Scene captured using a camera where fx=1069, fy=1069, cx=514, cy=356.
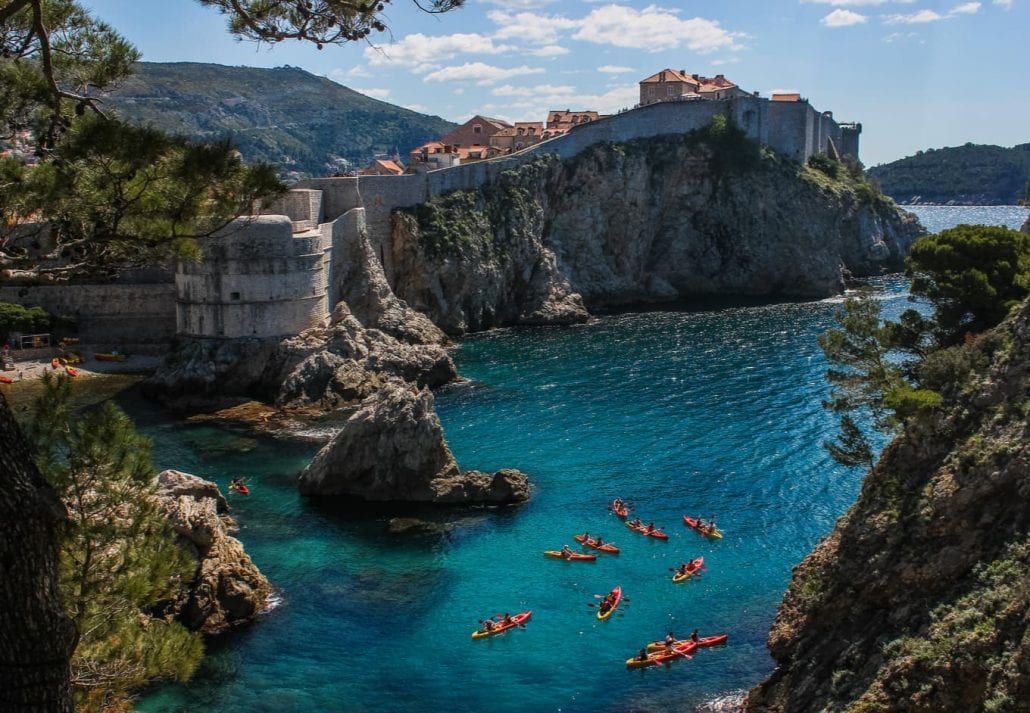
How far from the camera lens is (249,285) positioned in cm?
4675

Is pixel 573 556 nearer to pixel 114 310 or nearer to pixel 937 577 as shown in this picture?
pixel 937 577

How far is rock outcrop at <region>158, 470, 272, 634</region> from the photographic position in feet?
81.0

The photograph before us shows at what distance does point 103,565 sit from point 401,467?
22.1 meters

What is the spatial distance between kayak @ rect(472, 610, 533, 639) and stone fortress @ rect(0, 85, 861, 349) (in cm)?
2051

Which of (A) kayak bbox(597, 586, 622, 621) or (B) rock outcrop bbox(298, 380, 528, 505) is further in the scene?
(B) rock outcrop bbox(298, 380, 528, 505)

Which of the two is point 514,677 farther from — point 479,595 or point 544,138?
point 544,138

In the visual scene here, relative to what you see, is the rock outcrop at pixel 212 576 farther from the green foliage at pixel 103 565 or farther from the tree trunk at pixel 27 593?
the tree trunk at pixel 27 593

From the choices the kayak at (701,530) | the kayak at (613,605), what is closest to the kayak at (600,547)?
the kayak at (613,605)

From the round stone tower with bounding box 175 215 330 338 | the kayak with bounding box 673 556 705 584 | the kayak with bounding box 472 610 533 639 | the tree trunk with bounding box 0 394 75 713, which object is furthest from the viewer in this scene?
the round stone tower with bounding box 175 215 330 338

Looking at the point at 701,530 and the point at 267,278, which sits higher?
the point at 267,278

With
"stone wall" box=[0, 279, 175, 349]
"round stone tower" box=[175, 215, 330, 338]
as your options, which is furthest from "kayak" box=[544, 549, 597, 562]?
"stone wall" box=[0, 279, 175, 349]

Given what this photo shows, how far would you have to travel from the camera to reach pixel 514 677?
23.0 meters

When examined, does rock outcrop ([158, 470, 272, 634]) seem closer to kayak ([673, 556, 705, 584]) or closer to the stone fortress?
kayak ([673, 556, 705, 584])

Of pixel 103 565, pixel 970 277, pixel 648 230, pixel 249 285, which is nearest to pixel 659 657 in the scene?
pixel 970 277
